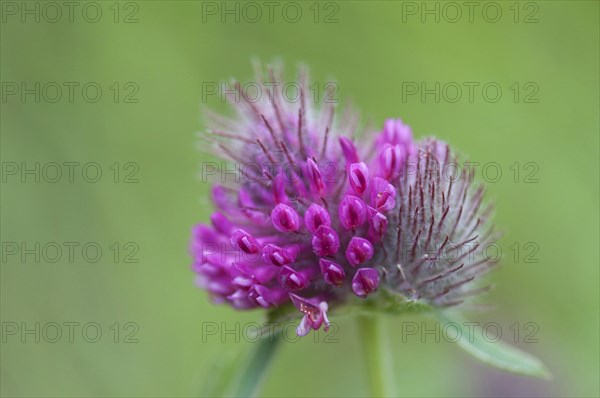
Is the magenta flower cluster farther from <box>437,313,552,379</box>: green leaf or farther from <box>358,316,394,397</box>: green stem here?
<box>358,316,394,397</box>: green stem

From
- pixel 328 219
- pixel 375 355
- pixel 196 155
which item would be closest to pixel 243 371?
pixel 375 355

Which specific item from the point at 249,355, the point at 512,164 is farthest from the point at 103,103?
the point at 249,355

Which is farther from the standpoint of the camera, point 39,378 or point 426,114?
point 426,114

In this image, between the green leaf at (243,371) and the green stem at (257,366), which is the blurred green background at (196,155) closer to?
the green leaf at (243,371)

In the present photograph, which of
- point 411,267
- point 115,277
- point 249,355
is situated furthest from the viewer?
point 115,277

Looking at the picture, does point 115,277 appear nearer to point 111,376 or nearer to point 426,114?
point 111,376

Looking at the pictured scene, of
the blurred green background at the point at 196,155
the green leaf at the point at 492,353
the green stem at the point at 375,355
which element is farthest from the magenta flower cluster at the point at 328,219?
the blurred green background at the point at 196,155
